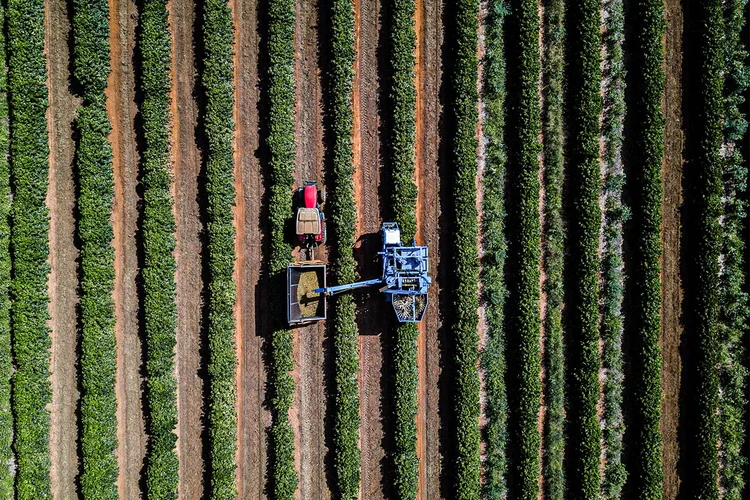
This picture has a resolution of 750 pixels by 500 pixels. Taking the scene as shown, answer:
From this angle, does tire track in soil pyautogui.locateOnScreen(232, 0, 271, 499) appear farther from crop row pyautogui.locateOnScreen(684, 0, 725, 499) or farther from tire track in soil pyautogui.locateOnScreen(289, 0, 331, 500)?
crop row pyautogui.locateOnScreen(684, 0, 725, 499)

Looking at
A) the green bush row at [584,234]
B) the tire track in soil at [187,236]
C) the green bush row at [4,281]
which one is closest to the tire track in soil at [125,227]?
the tire track in soil at [187,236]

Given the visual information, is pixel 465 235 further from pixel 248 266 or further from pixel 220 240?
pixel 220 240

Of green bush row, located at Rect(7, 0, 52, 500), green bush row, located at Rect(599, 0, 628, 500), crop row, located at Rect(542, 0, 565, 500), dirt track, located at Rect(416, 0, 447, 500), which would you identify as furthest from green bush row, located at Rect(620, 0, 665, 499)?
Result: green bush row, located at Rect(7, 0, 52, 500)

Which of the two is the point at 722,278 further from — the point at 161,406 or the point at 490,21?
the point at 161,406

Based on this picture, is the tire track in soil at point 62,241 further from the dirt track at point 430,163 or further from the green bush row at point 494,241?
the green bush row at point 494,241

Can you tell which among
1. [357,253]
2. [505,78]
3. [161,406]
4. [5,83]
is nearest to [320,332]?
[357,253]

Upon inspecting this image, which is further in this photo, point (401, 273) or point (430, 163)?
point (430, 163)

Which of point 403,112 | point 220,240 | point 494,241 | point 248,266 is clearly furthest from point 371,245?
point 220,240
